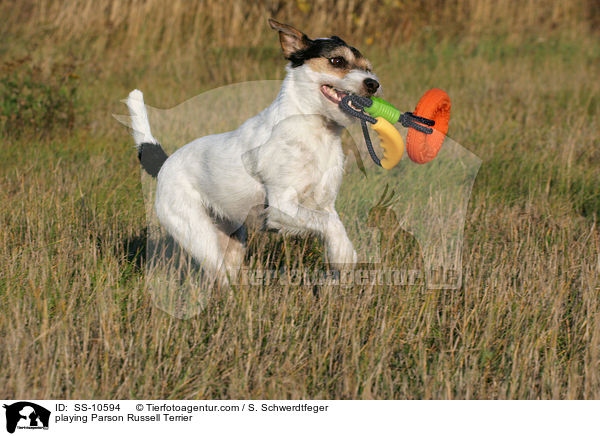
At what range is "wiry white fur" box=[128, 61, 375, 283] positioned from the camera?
323 centimetres

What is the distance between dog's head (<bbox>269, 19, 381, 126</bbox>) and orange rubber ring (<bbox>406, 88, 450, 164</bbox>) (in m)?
0.26

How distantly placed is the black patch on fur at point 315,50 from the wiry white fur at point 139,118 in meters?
0.98

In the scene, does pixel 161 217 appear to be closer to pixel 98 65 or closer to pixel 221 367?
pixel 221 367

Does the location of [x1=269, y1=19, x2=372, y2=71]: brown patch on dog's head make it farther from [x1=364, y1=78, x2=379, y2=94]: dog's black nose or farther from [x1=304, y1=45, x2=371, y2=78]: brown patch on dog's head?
[x1=364, y1=78, x2=379, y2=94]: dog's black nose

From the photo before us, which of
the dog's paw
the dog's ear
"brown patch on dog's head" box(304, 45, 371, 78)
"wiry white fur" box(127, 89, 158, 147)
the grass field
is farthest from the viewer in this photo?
"wiry white fur" box(127, 89, 158, 147)

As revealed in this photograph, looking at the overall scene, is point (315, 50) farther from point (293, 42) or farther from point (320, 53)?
point (293, 42)

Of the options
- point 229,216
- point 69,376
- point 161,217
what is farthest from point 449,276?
point 69,376

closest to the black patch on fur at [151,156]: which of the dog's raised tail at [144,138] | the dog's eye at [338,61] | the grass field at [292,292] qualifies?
the dog's raised tail at [144,138]

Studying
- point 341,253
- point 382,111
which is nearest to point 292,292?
point 341,253

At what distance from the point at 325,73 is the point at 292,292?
118cm

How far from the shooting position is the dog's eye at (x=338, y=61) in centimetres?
334

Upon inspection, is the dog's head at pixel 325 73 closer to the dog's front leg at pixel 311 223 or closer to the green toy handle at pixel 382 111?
the green toy handle at pixel 382 111
